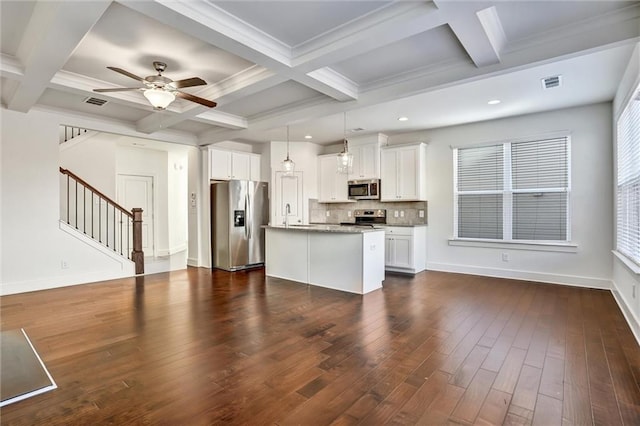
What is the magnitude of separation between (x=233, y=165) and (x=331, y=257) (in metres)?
3.52

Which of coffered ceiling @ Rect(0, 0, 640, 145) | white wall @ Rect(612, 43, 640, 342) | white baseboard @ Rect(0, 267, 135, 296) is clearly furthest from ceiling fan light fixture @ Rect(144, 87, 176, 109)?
white wall @ Rect(612, 43, 640, 342)

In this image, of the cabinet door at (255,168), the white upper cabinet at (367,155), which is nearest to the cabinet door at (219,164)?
the cabinet door at (255,168)

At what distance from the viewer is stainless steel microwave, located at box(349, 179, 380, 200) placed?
6754 millimetres

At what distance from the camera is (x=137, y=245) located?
6184 mm

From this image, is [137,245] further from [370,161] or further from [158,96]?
[370,161]

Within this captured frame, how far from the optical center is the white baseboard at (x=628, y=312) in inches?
119

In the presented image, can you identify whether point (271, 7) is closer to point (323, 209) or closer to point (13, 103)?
point (13, 103)

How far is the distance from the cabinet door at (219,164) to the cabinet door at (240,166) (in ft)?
0.34

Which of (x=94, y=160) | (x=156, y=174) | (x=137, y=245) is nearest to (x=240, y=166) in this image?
(x=137, y=245)

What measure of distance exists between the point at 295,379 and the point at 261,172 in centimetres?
580

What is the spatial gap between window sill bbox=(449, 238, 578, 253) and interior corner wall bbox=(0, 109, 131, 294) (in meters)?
6.76

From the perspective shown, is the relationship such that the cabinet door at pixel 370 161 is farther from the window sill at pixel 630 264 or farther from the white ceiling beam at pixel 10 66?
the white ceiling beam at pixel 10 66

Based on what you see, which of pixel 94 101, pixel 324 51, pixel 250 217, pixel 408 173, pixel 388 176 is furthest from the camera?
pixel 250 217

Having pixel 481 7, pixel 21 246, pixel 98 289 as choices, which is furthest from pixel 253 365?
pixel 21 246
